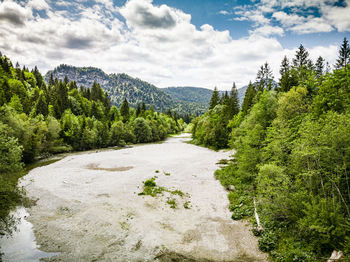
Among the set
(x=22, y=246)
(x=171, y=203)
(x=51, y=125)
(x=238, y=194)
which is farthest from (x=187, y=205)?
(x=51, y=125)

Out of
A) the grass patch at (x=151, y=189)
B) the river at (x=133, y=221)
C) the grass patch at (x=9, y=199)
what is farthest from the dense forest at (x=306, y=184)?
the grass patch at (x=9, y=199)

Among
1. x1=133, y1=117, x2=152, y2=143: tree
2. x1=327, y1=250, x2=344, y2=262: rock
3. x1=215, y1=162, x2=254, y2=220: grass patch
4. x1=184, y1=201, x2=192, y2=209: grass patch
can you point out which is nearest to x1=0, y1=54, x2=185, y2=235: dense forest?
x1=133, y1=117, x2=152, y2=143: tree

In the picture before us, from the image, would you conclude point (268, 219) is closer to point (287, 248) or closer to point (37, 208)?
point (287, 248)

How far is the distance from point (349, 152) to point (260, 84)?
6638 centimetres

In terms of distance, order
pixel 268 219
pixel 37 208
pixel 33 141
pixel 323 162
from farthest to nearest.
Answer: pixel 33 141, pixel 37 208, pixel 268 219, pixel 323 162

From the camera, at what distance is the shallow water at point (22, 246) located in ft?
42.9

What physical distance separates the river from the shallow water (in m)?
0.42

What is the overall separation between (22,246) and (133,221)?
862 centimetres

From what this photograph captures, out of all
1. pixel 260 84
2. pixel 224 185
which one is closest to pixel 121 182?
pixel 224 185

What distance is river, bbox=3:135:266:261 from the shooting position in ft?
45.6

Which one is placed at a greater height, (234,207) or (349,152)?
(349,152)

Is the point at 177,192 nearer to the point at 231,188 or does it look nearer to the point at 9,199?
the point at 231,188

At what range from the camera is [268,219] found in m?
16.7

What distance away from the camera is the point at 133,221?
18.2m
